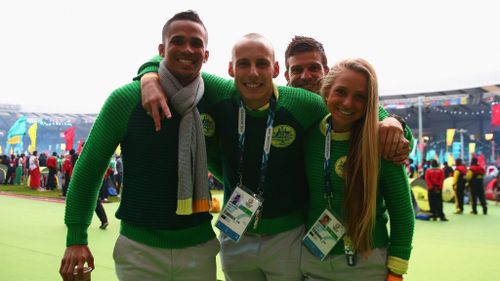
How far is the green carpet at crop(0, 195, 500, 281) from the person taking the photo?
5055 mm

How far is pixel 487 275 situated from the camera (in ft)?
17.0

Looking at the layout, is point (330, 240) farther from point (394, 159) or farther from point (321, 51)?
point (321, 51)

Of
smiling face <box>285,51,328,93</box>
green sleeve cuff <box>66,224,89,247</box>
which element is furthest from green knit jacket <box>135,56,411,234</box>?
green sleeve cuff <box>66,224,89,247</box>

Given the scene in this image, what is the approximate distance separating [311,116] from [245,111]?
342mm

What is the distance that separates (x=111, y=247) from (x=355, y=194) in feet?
17.4

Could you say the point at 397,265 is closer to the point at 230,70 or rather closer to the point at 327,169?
the point at 327,169

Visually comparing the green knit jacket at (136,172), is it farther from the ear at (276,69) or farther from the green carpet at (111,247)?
the green carpet at (111,247)

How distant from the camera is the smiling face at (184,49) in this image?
6.89 ft

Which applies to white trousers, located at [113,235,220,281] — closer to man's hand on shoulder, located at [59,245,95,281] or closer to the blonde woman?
man's hand on shoulder, located at [59,245,95,281]

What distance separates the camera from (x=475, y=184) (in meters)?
12.2

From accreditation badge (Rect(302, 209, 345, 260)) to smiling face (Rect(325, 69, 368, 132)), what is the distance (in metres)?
0.46

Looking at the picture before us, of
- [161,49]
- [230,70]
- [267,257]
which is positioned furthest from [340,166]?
[161,49]

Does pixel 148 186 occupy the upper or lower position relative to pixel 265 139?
lower

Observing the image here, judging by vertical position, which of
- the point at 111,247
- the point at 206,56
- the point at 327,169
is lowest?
the point at 111,247
